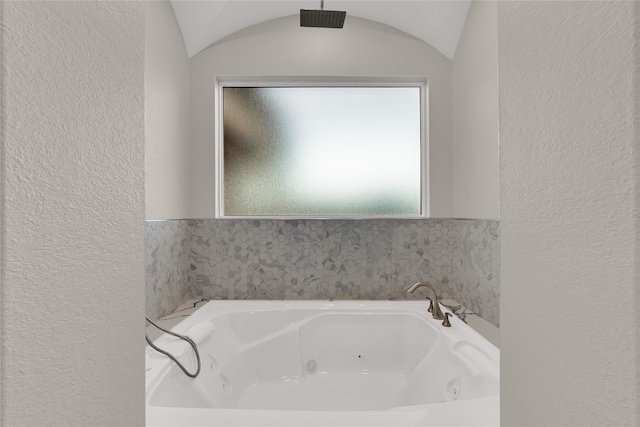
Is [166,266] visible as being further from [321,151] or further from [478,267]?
[478,267]

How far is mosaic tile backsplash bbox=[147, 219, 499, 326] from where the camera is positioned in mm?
2102

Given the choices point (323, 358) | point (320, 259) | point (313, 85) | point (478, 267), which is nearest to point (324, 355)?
point (323, 358)

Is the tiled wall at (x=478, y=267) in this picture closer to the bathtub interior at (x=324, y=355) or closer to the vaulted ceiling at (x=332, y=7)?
the bathtub interior at (x=324, y=355)

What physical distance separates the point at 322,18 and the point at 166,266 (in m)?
1.50

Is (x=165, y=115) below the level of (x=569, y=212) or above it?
above

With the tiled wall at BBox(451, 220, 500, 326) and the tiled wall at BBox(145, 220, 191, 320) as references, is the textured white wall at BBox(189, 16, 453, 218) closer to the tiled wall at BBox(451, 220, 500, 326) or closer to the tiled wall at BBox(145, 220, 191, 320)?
the tiled wall at BBox(451, 220, 500, 326)

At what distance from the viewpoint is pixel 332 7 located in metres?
2.08

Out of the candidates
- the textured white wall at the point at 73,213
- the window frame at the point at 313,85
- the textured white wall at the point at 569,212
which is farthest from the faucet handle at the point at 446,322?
the textured white wall at the point at 73,213

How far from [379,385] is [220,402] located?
826mm

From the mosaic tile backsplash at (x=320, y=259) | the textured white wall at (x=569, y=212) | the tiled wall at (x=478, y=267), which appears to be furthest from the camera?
the mosaic tile backsplash at (x=320, y=259)

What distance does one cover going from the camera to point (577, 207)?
1.26ft

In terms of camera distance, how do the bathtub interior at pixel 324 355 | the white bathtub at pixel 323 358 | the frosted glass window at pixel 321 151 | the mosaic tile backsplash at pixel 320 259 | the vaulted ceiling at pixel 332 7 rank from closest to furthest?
the white bathtub at pixel 323 358 < the bathtub interior at pixel 324 355 < the vaulted ceiling at pixel 332 7 < the mosaic tile backsplash at pixel 320 259 < the frosted glass window at pixel 321 151

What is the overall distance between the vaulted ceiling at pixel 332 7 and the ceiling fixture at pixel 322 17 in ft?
1.63

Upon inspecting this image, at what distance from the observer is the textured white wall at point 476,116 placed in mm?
1626
